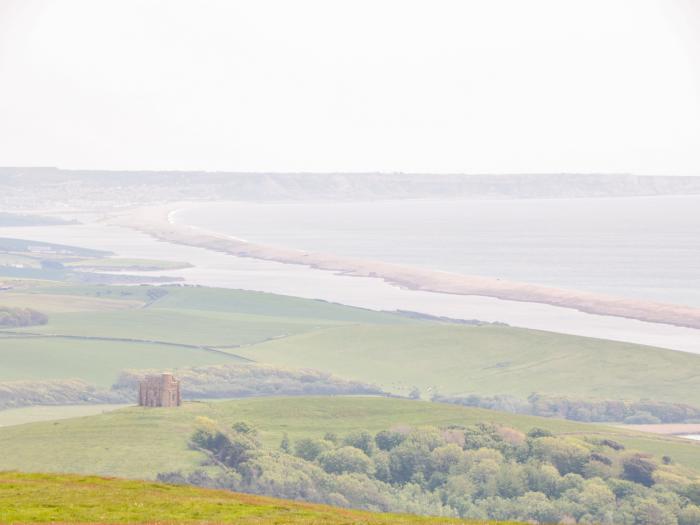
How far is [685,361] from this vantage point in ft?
487

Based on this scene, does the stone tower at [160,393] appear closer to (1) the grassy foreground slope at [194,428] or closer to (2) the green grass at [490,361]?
(1) the grassy foreground slope at [194,428]

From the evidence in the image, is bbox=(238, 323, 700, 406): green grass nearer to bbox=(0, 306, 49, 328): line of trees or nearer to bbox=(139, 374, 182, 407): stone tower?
bbox=(0, 306, 49, 328): line of trees

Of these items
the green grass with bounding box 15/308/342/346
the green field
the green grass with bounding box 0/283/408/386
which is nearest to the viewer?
the green field

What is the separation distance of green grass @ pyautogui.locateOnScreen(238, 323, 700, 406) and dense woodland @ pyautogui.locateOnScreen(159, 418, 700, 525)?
35104 millimetres

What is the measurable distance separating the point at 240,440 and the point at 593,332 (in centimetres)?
9034

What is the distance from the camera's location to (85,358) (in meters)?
153

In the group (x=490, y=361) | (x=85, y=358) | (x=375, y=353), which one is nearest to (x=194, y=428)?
(x=85, y=358)

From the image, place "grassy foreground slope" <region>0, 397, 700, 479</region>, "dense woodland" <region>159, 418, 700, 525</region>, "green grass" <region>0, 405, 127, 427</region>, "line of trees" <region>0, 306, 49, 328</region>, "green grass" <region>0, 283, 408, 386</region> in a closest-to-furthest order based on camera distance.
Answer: "dense woodland" <region>159, 418, 700, 525</region> < "grassy foreground slope" <region>0, 397, 700, 479</region> < "green grass" <region>0, 405, 127, 427</region> < "green grass" <region>0, 283, 408, 386</region> < "line of trees" <region>0, 306, 49, 328</region>

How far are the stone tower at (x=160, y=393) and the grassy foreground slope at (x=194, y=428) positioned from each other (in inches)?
44.9

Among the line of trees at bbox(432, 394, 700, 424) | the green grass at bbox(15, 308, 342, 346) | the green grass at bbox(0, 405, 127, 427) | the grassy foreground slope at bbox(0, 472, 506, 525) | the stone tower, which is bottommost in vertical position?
the green grass at bbox(0, 405, 127, 427)

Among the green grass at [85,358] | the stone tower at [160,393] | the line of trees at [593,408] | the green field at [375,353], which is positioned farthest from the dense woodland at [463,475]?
the green grass at [85,358]

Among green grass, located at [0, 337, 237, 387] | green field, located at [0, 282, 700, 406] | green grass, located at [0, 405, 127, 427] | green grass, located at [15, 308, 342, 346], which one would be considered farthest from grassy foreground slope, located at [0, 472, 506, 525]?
green grass, located at [15, 308, 342, 346]

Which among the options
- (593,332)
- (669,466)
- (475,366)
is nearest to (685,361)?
(475,366)

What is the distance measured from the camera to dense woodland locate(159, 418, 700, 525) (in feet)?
297
